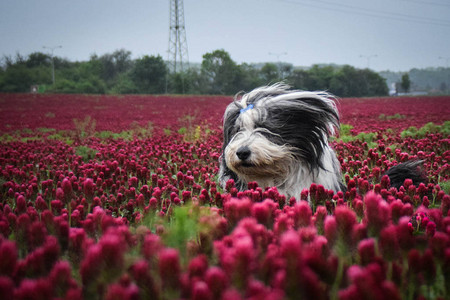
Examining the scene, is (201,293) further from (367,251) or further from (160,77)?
(160,77)

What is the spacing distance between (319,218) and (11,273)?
127 centimetres

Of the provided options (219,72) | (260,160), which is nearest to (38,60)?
(219,72)

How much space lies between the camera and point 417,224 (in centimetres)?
228

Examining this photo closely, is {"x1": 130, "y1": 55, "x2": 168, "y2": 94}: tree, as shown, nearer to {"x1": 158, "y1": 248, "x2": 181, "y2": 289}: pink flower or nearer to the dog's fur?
the dog's fur

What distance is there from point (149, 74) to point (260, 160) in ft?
211

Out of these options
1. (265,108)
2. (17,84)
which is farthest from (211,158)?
(17,84)

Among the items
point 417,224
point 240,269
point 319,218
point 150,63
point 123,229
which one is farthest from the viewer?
point 150,63

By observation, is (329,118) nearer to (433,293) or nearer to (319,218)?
(319,218)

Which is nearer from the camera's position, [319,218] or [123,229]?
[123,229]

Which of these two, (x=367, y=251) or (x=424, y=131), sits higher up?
(x=367, y=251)

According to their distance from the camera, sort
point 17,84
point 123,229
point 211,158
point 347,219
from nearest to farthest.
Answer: point 347,219 < point 123,229 < point 211,158 < point 17,84

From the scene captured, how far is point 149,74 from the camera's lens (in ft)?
211

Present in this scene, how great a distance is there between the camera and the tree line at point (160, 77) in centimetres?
5631

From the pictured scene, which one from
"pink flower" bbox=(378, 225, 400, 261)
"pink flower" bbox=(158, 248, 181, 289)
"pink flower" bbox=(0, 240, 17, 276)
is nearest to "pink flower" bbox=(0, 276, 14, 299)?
"pink flower" bbox=(0, 240, 17, 276)
